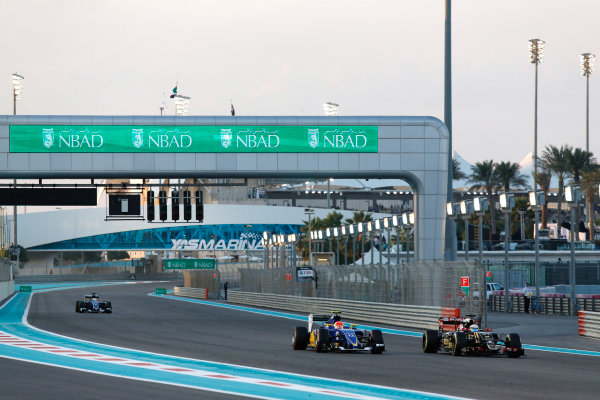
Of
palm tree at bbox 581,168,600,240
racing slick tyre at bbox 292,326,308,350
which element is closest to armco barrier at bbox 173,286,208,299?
palm tree at bbox 581,168,600,240

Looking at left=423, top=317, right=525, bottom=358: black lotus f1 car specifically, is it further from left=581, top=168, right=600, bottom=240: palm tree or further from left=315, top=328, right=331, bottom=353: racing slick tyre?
left=581, top=168, right=600, bottom=240: palm tree

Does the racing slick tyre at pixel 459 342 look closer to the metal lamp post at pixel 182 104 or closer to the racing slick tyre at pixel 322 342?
the racing slick tyre at pixel 322 342

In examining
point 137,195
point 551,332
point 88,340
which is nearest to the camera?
point 88,340

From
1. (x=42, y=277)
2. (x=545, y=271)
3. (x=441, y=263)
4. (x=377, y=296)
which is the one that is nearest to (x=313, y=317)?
(x=441, y=263)

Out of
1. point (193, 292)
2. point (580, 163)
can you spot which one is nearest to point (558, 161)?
point (580, 163)

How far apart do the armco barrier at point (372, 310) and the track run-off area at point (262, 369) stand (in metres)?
2.21

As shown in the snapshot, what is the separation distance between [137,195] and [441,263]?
12459 millimetres

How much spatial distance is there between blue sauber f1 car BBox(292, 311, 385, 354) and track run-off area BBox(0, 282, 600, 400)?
9.9 inches

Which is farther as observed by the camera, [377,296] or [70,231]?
[70,231]

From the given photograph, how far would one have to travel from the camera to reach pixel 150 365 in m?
18.1

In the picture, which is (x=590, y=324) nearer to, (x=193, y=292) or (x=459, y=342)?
(x=459, y=342)

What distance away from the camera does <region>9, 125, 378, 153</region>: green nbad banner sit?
109 feet

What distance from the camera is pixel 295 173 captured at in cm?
3359

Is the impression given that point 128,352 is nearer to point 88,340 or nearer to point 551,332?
point 88,340
